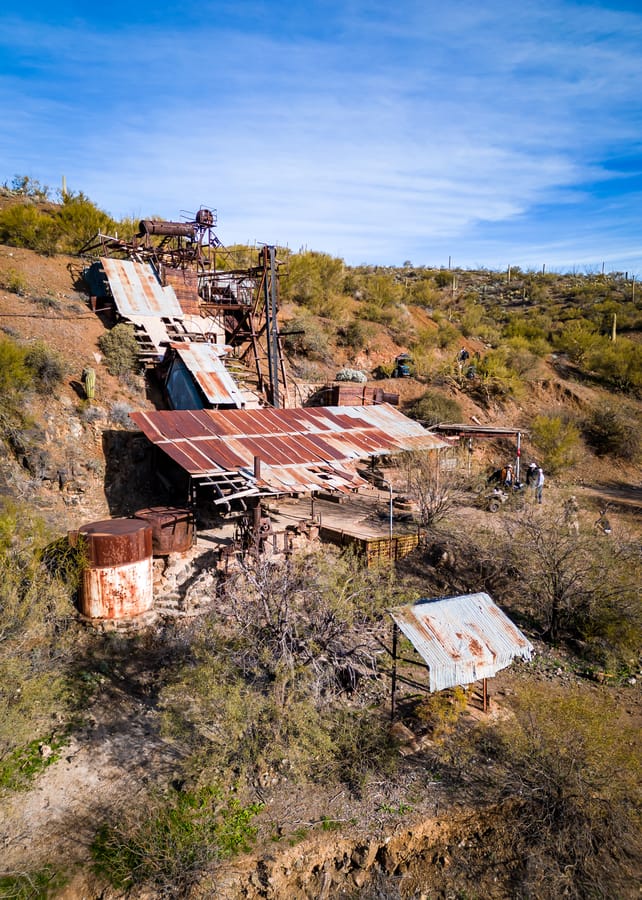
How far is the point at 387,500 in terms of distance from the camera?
2050cm

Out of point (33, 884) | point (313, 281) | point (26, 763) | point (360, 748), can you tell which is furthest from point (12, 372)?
point (313, 281)

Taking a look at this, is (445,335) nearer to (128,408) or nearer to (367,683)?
(128,408)

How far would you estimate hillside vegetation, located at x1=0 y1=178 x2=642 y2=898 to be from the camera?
7301 millimetres

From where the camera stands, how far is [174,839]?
7.23 m

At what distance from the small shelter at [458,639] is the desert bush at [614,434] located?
2159 cm

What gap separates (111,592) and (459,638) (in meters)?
6.96

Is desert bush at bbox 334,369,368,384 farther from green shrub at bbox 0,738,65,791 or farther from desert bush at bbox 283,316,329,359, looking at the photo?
green shrub at bbox 0,738,65,791

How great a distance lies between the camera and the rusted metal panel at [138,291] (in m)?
22.7

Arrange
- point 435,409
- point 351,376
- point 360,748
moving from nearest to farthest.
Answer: point 360,748, point 435,409, point 351,376

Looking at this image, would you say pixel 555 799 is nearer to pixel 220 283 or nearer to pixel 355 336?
pixel 220 283

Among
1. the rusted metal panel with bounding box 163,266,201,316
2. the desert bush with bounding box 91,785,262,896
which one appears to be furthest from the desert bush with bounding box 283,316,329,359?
the desert bush with bounding box 91,785,262,896

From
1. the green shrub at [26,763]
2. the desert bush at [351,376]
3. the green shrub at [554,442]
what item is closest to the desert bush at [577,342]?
Answer: the green shrub at [554,442]

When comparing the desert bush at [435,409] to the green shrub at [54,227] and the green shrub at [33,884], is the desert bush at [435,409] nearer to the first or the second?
the green shrub at [54,227]

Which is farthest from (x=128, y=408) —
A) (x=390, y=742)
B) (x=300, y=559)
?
(x=390, y=742)
